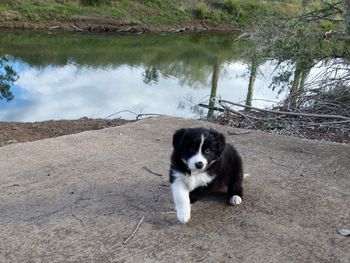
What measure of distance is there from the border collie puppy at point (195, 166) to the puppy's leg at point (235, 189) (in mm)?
117

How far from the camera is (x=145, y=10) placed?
38.6m

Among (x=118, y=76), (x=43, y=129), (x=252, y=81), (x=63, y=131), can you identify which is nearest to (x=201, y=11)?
(x=118, y=76)

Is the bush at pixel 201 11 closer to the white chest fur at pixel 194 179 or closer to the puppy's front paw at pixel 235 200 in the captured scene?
the puppy's front paw at pixel 235 200

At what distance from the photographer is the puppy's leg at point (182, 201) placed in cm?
463

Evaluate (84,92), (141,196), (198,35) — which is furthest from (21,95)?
(198,35)

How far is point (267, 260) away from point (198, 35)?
111 ft

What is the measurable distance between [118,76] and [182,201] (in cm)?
1626

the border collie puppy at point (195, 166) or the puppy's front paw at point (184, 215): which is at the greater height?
the border collie puppy at point (195, 166)

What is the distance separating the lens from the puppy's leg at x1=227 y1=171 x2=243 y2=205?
516 cm

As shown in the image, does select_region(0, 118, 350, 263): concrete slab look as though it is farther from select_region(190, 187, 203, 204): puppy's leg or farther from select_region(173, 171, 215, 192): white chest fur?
select_region(173, 171, 215, 192): white chest fur

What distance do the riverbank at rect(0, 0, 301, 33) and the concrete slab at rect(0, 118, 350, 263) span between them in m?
24.3

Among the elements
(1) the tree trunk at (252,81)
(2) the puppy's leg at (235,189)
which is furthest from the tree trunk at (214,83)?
(2) the puppy's leg at (235,189)

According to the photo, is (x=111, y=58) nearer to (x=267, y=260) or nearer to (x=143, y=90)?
(x=143, y=90)

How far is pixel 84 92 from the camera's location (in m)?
17.2
